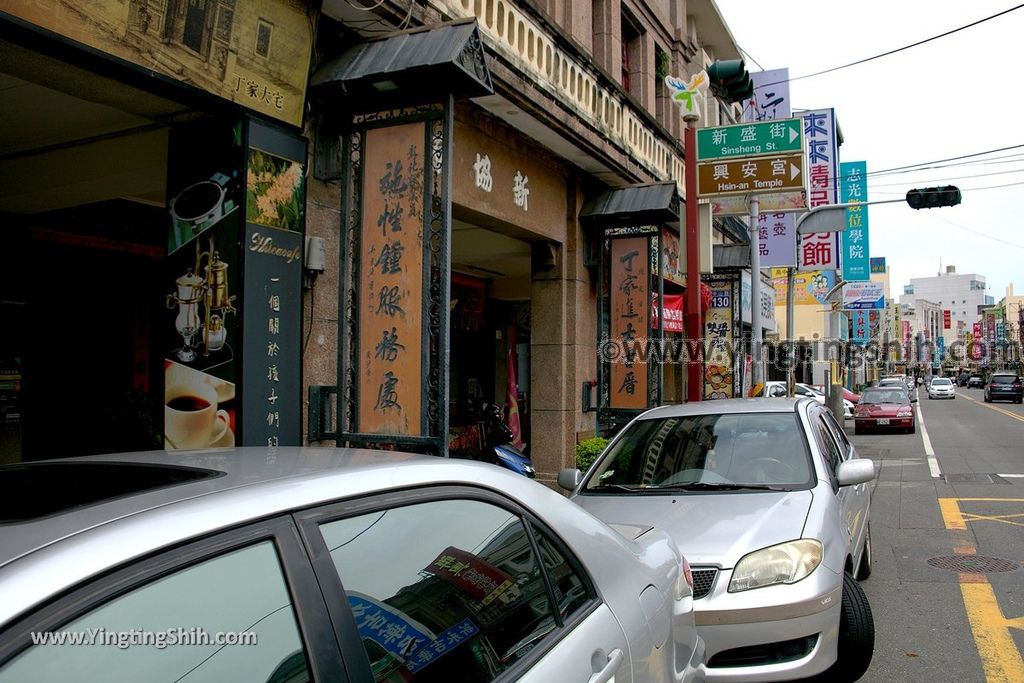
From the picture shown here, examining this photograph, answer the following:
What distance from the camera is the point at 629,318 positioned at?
Answer: 10.9m

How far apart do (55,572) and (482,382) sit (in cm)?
1261

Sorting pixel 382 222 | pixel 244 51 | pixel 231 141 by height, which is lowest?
pixel 382 222

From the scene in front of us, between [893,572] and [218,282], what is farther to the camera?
[893,572]

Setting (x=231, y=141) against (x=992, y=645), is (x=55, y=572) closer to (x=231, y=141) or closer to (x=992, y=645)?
(x=231, y=141)

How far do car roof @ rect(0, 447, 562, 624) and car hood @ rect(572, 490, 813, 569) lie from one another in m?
2.12

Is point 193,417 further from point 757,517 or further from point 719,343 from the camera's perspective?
point 719,343

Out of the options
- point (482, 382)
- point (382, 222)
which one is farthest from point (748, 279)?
point (382, 222)

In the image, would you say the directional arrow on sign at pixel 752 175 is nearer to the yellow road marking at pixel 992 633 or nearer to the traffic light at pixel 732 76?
the traffic light at pixel 732 76

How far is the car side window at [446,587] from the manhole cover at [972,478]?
1268 centimetres

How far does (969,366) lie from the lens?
13938cm

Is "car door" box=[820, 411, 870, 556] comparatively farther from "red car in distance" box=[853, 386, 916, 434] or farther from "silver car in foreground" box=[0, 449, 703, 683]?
"red car in distance" box=[853, 386, 916, 434]

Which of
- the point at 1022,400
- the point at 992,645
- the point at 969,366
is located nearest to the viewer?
the point at 992,645

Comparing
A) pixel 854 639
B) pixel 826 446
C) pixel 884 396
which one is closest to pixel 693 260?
pixel 826 446

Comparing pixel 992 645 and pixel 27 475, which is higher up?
pixel 27 475
